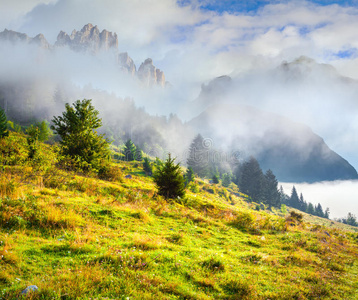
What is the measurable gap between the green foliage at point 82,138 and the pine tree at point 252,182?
89655mm

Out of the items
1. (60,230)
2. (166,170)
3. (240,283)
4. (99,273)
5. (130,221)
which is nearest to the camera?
(99,273)

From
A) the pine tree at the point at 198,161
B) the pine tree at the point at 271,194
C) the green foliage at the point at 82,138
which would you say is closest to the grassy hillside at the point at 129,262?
the green foliage at the point at 82,138

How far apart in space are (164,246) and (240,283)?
2.80m

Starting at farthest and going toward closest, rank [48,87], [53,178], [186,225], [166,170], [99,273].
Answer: [48,87] → [166,170] → [53,178] → [186,225] → [99,273]

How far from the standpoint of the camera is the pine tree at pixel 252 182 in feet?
306

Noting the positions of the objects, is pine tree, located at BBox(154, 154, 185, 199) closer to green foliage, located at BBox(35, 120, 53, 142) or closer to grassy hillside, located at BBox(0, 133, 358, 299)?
grassy hillside, located at BBox(0, 133, 358, 299)

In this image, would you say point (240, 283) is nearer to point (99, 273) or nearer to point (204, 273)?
point (204, 273)

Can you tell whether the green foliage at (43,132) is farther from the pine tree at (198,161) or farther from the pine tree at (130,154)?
the pine tree at (198,161)

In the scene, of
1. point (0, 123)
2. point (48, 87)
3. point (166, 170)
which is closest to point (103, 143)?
point (166, 170)

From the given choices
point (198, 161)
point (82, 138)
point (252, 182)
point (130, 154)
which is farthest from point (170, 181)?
point (252, 182)

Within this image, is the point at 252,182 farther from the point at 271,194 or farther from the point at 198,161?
the point at 198,161

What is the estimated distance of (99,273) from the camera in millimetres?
3992

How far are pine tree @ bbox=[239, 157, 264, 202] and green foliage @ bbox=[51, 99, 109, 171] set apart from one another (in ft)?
294

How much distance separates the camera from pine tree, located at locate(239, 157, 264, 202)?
3675 inches
